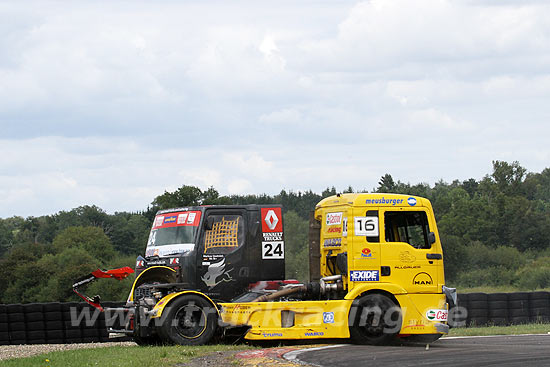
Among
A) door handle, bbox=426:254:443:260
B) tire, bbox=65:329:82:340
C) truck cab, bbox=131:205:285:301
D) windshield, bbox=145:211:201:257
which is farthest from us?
tire, bbox=65:329:82:340

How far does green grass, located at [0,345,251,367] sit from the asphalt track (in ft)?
6.39

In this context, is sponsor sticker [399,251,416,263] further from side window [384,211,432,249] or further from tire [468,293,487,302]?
tire [468,293,487,302]

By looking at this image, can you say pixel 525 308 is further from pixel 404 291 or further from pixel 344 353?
pixel 344 353

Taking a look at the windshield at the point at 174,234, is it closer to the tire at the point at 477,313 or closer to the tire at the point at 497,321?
the tire at the point at 477,313

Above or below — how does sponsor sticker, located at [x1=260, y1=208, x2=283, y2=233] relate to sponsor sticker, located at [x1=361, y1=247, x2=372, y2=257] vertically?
above

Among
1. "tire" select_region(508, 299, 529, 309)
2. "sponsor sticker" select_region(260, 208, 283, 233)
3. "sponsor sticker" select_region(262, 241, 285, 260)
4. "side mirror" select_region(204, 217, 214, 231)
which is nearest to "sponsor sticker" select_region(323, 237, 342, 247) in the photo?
"sponsor sticker" select_region(262, 241, 285, 260)

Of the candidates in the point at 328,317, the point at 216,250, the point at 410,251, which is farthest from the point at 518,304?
the point at 216,250

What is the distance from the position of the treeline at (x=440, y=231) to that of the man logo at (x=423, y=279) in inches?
926

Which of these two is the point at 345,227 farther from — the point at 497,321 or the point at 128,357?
the point at 497,321

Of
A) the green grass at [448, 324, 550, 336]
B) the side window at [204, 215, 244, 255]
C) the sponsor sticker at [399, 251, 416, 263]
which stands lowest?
the green grass at [448, 324, 550, 336]

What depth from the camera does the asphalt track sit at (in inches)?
513

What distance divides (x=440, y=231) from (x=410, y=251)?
72.9 m

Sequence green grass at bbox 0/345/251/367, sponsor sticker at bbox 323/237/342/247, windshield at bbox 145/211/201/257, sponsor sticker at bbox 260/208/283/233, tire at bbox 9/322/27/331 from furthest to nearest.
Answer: tire at bbox 9/322/27/331, sponsor sticker at bbox 260/208/283/233, windshield at bbox 145/211/201/257, sponsor sticker at bbox 323/237/342/247, green grass at bbox 0/345/251/367

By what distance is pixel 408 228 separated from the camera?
698 inches
